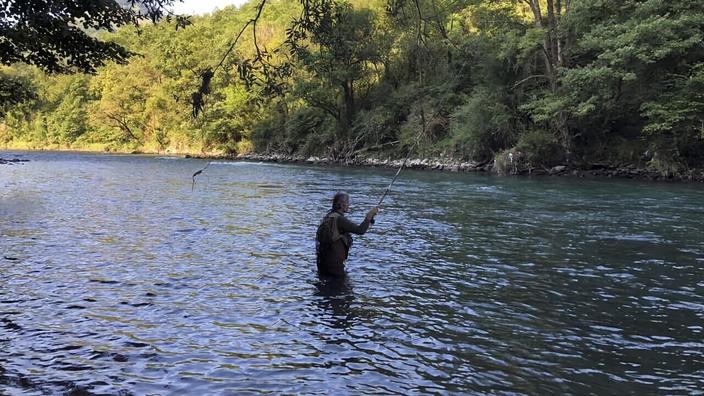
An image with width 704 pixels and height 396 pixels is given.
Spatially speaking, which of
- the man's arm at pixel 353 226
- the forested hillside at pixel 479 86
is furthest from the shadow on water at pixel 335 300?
the forested hillside at pixel 479 86

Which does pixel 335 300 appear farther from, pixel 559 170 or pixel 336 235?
pixel 559 170

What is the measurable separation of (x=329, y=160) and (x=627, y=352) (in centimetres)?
4642

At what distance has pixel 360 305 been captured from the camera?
8.14m

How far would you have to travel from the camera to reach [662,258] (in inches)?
444

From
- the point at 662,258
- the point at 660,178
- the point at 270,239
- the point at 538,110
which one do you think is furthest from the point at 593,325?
the point at 538,110

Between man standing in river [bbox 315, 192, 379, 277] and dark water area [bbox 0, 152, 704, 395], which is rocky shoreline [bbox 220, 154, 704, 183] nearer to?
dark water area [bbox 0, 152, 704, 395]

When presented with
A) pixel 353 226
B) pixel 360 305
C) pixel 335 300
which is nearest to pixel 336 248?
pixel 353 226

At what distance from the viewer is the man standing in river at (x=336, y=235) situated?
896cm

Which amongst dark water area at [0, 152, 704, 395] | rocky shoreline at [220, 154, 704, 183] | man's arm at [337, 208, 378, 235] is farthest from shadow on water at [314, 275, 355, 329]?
rocky shoreline at [220, 154, 704, 183]

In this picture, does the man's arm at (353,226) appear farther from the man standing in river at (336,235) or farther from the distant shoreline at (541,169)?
the distant shoreline at (541,169)

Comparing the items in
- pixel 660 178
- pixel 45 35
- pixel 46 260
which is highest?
pixel 45 35

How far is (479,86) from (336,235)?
3379cm

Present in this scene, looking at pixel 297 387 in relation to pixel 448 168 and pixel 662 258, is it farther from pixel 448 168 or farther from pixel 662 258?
pixel 448 168

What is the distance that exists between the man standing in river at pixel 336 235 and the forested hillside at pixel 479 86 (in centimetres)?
172
